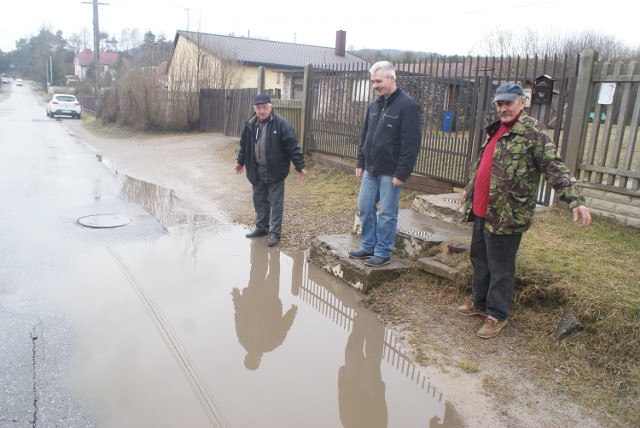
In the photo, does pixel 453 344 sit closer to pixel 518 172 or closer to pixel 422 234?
pixel 518 172

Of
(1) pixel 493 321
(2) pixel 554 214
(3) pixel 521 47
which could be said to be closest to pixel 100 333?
(1) pixel 493 321

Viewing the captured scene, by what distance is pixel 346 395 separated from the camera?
3.29 metres

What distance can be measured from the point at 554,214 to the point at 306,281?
3.18 meters

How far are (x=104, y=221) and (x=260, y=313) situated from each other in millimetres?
3900

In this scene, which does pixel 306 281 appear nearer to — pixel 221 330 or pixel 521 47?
pixel 221 330

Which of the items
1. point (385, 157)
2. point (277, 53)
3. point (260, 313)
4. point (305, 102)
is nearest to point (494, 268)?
point (385, 157)

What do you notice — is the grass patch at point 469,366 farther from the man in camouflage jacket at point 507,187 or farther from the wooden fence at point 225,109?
the wooden fence at point 225,109

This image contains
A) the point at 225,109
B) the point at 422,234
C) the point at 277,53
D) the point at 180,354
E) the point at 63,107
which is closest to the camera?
the point at 180,354

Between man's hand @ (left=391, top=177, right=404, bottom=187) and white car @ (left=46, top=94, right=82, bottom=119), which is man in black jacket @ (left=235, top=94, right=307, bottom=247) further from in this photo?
white car @ (left=46, top=94, right=82, bottom=119)

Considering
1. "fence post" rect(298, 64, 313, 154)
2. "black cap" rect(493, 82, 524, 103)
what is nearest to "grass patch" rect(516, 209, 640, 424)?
"black cap" rect(493, 82, 524, 103)

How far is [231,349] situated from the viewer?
3775 millimetres

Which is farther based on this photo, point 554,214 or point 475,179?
point 554,214

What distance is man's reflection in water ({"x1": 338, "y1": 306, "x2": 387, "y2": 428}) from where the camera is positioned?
3.08 metres

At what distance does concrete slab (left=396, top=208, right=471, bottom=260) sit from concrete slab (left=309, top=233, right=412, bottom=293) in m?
0.17
